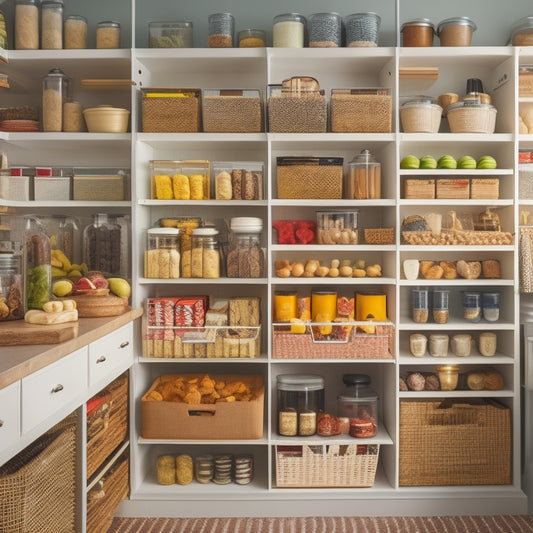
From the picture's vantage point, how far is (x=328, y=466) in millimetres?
3396

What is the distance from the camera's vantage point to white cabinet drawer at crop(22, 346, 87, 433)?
2.00 m

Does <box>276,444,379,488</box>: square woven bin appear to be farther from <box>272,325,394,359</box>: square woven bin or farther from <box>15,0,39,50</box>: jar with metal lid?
<box>15,0,39,50</box>: jar with metal lid

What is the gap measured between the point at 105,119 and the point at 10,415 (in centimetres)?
196

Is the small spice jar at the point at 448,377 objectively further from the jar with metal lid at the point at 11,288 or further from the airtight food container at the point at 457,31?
the jar with metal lid at the point at 11,288

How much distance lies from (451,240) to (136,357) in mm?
1780

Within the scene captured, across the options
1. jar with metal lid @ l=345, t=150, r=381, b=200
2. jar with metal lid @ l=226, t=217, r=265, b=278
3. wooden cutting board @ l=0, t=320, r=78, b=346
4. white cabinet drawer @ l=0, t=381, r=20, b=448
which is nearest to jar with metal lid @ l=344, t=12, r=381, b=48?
jar with metal lid @ l=345, t=150, r=381, b=200

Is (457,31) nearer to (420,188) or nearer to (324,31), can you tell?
(324,31)

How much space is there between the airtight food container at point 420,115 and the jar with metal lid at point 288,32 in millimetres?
670

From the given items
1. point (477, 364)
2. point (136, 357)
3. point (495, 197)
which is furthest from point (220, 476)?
point (495, 197)

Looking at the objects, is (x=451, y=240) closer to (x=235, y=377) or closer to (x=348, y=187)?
(x=348, y=187)

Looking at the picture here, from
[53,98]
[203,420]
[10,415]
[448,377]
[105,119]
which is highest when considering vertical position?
[53,98]

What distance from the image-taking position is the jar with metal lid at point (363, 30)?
341 cm

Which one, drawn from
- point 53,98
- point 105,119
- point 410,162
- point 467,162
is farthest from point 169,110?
point 467,162

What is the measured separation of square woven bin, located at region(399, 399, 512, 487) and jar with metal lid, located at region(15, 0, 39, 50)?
2.77m
